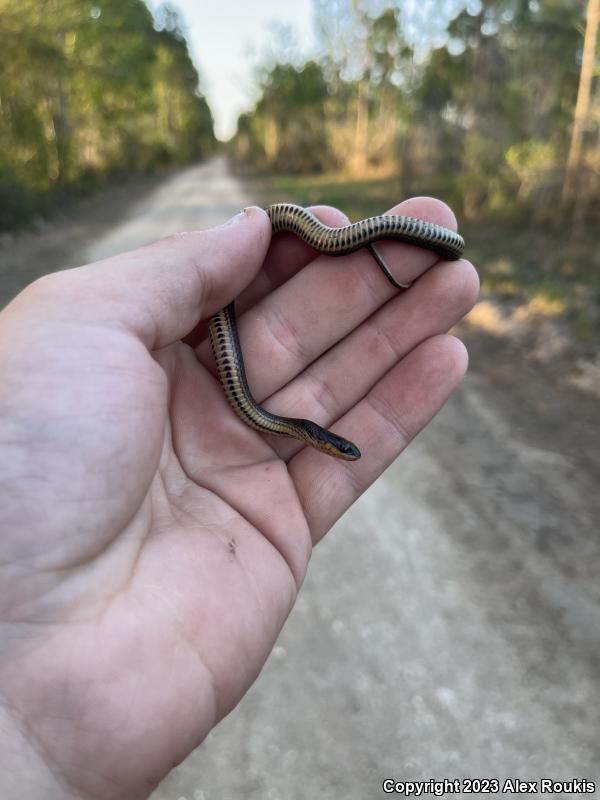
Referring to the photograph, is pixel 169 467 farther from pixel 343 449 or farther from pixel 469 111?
pixel 469 111

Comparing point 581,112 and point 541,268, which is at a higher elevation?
point 581,112

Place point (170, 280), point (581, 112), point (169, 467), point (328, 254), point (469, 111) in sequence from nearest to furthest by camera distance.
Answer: point (170, 280)
point (169, 467)
point (328, 254)
point (581, 112)
point (469, 111)

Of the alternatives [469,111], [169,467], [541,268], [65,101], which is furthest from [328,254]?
[65,101]

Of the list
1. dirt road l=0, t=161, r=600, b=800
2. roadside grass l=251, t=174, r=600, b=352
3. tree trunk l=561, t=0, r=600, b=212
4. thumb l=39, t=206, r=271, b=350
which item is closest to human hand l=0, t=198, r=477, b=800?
thumb l=39, t=206, r=271, b=350

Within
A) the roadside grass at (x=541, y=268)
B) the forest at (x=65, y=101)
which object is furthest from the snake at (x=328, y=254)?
the forest at (x=65, y=101)

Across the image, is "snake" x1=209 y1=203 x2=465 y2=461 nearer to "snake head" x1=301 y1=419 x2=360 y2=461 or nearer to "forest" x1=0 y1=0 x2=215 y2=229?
"snake head" x1=301 y1=419 x2=360 y2=461

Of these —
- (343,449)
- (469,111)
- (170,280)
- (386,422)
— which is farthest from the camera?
(469,111)

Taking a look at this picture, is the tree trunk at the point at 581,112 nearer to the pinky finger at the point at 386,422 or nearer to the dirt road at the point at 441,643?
the dirt road at the point at 441,643
